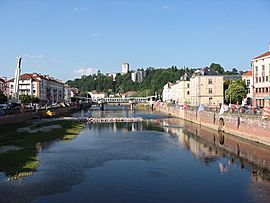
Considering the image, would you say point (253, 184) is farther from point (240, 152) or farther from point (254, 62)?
point (254, 62)

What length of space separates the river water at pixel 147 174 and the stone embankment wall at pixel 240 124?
132 centimetres

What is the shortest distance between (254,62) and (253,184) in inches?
1716

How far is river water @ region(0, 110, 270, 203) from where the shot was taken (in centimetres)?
1981

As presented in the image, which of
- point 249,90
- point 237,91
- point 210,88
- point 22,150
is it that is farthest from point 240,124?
point 210,88

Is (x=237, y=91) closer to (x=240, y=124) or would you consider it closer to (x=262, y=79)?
(x=262, y=79)

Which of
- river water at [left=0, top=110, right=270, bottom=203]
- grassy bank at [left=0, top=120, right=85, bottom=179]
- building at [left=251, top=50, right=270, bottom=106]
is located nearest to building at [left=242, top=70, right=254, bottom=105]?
building at [left=251, top=50, right=270, bottom=106]

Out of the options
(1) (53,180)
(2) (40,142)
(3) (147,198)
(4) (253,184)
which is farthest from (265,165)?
(2) (40,142)

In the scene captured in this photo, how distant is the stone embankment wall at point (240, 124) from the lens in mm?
34559

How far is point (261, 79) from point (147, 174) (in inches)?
1650

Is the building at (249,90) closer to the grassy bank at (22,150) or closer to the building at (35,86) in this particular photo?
the grassy bank at (22,150)

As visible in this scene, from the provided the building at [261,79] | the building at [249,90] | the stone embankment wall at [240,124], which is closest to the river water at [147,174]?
the stone embankment wall at [240,124]

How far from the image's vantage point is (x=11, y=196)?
19156 mm

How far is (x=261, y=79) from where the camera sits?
60.4 metres

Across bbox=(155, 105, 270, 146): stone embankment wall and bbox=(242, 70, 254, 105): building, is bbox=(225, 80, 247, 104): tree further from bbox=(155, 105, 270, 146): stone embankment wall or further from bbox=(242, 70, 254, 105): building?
bbox=(155, 105, 270, 146): stone embankment wall
